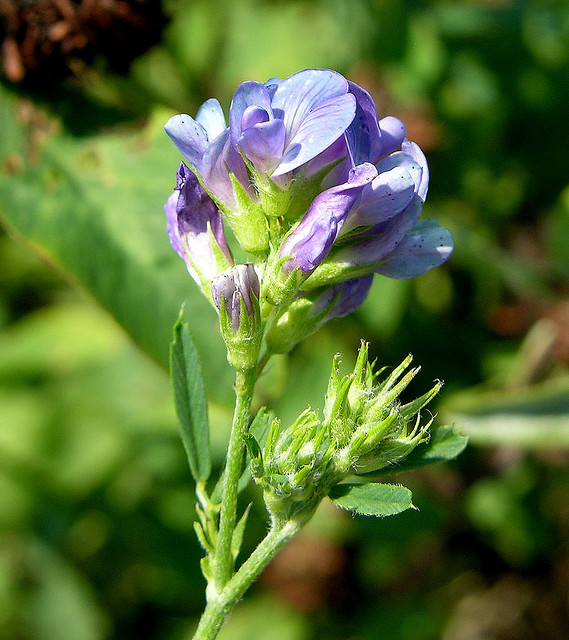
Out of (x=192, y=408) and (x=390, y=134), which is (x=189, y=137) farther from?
(x=192, y=408)

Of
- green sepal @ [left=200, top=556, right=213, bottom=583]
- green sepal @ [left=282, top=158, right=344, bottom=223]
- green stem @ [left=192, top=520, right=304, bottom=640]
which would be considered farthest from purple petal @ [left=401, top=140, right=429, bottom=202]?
green sepal @ [left=200, top=556, right=213, bottom=583]

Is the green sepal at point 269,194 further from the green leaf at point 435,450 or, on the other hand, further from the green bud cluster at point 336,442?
the green leaf at point 435,450

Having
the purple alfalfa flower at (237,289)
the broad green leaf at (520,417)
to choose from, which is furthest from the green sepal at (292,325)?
the broad green leaf at (520,417)

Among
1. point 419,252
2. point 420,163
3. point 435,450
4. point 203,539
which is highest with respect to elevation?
point 420,163

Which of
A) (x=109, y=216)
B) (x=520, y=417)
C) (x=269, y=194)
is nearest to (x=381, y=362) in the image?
(x=520, y=417)

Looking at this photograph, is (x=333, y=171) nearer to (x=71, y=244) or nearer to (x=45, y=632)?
(x=71, y=244)

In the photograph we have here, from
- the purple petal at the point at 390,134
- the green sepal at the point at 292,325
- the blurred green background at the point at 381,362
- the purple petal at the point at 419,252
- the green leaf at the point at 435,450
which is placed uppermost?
the purple petal at the point at 390,134

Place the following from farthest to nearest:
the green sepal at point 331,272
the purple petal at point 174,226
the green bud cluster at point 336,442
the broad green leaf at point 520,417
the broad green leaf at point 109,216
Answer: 1. the broad green leaf at point 520,417
2. the broad green leaf at point 109,216
3. the purple petal at point 174,226
4. the green sepal at point 331,272
5. the green bud cluster at point 336,442
